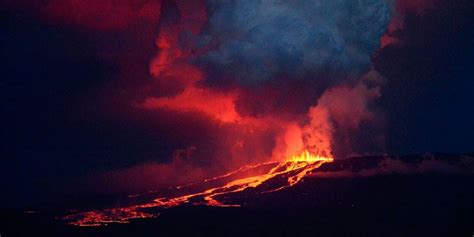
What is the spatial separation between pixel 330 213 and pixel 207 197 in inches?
729

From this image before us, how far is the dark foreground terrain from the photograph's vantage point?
56312 mm

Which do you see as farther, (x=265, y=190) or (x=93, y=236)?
(x=265, y=190)

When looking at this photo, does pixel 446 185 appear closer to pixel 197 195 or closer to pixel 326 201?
pixel 326 201

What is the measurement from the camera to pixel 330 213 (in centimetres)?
6209

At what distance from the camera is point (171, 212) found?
221ft

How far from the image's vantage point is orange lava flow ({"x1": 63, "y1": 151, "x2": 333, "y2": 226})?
6725 cm

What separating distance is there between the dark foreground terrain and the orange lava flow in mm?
1723

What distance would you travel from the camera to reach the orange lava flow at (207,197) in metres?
67.2

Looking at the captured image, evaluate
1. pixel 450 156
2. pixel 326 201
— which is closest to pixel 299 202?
pixel 326 201

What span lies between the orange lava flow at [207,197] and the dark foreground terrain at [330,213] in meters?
1.72

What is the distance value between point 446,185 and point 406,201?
10.5 meters

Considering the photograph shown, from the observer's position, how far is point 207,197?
248ft

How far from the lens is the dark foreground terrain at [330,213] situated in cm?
5631

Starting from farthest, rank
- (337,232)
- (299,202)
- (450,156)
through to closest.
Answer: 1. (450,156)
2. (299,202)
3. (337,232)
